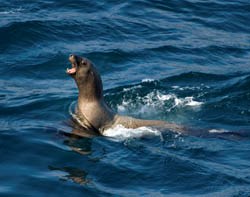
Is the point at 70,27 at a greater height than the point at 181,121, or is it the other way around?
the point at 70,27

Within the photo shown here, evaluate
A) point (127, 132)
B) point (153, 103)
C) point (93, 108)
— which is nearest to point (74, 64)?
point (93, 108)

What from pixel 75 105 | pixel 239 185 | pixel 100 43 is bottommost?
pixel 239 185

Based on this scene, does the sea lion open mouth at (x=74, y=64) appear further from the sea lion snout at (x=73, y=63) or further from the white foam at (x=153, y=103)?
the white foam at (x=153, y=103)

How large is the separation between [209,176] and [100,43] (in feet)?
30.2

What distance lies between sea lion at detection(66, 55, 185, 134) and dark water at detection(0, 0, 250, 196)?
1.34 ft

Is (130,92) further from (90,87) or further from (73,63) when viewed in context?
(73,63)

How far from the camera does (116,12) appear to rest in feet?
77.6

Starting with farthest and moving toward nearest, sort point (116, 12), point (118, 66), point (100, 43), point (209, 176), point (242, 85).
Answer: point (116, 12) < point (100, 43) < point (118, 66) < point (242, 85) < point (209, 176)

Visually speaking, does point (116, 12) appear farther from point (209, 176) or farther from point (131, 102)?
point (209, 176)

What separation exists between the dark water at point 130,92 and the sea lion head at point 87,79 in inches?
25.1

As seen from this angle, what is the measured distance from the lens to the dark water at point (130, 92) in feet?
39.2

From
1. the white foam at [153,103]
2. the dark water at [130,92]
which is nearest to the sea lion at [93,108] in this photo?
the dark water at [130,92]

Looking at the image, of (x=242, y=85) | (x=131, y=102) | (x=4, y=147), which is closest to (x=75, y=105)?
(x=131, y=102)

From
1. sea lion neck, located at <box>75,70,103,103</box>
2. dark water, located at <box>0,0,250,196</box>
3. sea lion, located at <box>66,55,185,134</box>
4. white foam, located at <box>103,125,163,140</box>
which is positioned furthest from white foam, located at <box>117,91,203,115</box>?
white foam, located at <box>103,125,163,140</box>
